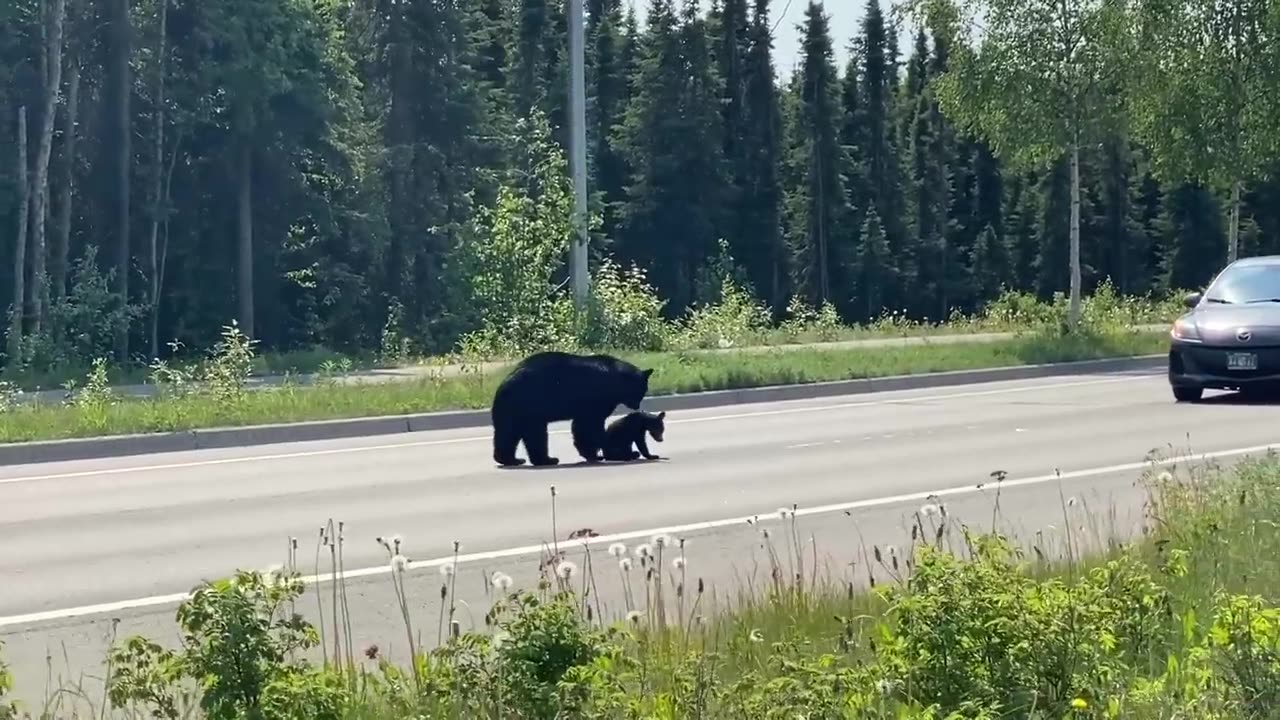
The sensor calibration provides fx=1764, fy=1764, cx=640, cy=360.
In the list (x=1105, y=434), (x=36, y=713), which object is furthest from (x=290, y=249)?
(x=36, y=713)

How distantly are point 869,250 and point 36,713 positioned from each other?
284 feet

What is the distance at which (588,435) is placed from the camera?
15469 mm

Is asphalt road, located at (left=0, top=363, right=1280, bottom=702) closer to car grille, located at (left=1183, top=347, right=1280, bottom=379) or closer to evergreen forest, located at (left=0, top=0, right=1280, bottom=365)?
car grille, located at (left=1183, top=347, right=1280, bottom=379)

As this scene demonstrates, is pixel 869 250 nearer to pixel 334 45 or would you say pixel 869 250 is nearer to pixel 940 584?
pixel 334 45

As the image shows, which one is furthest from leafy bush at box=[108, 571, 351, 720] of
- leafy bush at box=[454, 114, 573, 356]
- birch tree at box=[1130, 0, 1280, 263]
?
birch tree at box=[1130, 0, 1280, 263]

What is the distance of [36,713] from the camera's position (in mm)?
6250

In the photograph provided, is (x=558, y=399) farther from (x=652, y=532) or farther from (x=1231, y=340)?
(x=1231, y=340)

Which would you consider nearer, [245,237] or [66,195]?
[66,195]

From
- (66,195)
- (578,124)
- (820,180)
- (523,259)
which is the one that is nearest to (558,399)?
(578,124)

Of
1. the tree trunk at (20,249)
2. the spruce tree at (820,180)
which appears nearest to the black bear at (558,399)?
the tree trunk at (20,249)

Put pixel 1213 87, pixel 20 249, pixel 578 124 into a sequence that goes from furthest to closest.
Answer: pixel 20 249 → pixel 1213 87 → pixel 578 124

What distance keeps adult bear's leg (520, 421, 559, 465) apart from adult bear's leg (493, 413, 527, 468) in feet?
0.28

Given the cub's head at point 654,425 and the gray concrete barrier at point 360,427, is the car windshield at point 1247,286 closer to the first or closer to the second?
the gray concrete barrier at point 360,427

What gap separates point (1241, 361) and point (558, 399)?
917 centimetres
